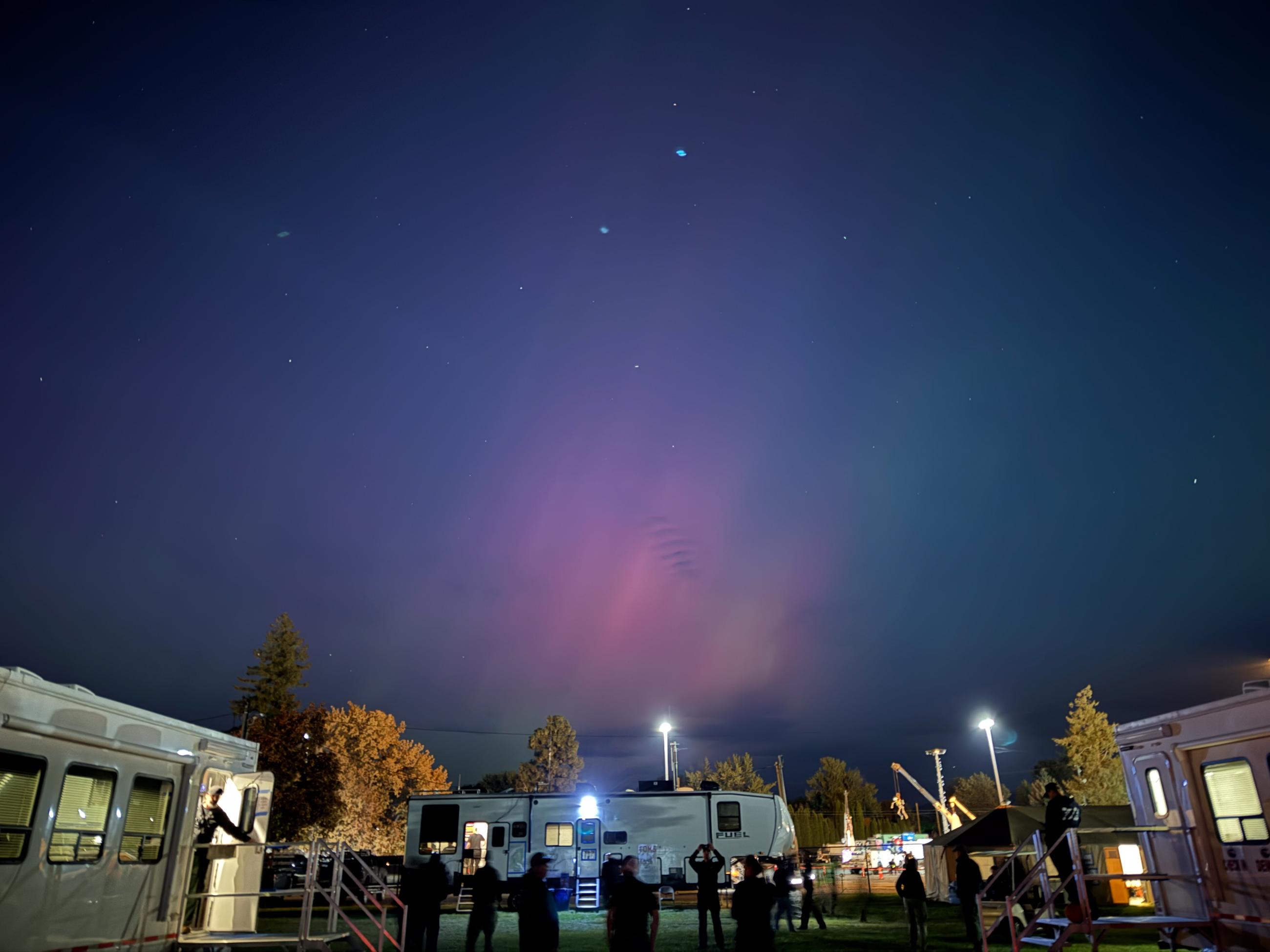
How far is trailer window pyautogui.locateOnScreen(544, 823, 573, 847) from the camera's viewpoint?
23.9m

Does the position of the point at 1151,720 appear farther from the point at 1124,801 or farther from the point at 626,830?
the point at 1124,801

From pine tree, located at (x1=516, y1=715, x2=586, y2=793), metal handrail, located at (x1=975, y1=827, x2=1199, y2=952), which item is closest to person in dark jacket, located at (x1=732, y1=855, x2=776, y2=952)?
metal handrail, located at (x1=975, y1=827, x2=1199, y2=952)

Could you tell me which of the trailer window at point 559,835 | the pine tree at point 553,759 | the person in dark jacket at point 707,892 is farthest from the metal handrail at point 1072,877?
the pine tree at point 553,759

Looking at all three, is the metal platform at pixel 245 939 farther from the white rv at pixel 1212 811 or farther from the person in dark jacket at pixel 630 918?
the white rv at pixel 1212 811

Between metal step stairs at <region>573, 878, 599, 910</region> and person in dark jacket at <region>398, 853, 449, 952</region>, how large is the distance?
11.2m

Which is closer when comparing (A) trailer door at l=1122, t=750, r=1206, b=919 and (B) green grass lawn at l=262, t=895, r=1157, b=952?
(A) trailer door at l=1122, t=750, r=1206, b=919

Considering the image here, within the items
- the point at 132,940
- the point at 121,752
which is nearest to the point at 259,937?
the point at 132,940

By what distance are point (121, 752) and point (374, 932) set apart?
11.6 m

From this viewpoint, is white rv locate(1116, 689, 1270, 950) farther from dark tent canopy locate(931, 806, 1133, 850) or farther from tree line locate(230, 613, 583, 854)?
tree line locate(230, 613, 583, 854)

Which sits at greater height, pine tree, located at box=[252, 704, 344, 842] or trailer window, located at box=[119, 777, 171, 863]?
pine tree, located at box=[252, 704, 344, 842]

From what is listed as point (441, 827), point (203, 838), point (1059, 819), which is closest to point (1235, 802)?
point (1059, 819)

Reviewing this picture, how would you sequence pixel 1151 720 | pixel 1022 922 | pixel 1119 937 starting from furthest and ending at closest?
1. pixel 1022 922
2. pixel 1119 937
3. pixel 1151 720

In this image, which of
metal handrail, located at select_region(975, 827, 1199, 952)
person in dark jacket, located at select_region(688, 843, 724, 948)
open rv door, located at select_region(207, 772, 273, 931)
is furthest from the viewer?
person in dark jacket, located at select_region(688, 843, 724, 948)

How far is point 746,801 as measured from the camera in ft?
78.7
